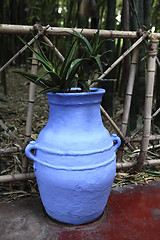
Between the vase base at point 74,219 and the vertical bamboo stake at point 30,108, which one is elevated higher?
the vertical bamboo stake at point 30,108

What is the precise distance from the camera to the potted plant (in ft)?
4.49

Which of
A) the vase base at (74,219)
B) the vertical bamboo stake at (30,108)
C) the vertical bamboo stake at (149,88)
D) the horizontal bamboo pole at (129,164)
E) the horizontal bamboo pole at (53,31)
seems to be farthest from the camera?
the horizontal bamboo pole at (129,164)

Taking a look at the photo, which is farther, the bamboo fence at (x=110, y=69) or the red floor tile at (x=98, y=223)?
the bamboo fence at (x=110, y=69)

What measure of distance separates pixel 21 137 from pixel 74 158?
1.12 m

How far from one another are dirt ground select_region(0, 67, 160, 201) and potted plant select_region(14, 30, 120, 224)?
0.47m

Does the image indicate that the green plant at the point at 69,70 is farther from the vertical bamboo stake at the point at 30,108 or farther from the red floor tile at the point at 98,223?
the red floor tile at the point at 98,223

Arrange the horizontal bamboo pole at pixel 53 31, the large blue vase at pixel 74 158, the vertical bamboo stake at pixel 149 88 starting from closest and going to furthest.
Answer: the large blue vase at pixel 74 158 < the horizontal bamboo pole at pixel 53 31 < the vertical bamboo stake at pixel 149 88

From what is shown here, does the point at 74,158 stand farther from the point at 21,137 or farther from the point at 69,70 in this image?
the point at 21,137

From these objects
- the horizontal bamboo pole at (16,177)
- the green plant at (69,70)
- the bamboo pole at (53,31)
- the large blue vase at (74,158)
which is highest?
the bamboo pole at (53,31)

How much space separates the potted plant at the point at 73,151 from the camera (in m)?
1.37

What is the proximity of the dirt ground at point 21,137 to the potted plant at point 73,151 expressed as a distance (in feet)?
1.53

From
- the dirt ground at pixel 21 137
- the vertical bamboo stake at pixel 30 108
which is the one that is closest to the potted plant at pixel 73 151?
the vertical bamboo stake at pixel 30 108

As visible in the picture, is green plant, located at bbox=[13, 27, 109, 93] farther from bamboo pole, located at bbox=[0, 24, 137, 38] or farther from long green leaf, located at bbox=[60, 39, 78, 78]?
bamboo pole, located at bbox=[0, 24, 137, 38]

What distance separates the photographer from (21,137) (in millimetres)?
2385
